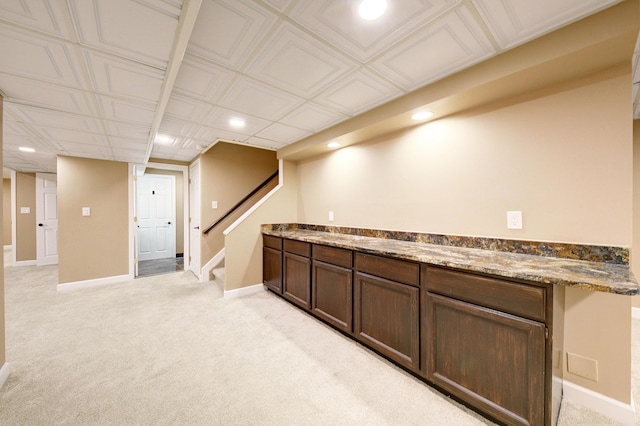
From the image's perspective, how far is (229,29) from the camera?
1.37 m

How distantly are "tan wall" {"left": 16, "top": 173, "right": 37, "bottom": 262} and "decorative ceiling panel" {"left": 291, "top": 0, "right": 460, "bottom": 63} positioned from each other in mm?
8315

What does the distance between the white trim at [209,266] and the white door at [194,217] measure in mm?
198

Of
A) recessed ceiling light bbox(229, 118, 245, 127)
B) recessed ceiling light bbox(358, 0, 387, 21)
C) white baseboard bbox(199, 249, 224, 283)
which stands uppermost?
recessed ceiling light bbox(358, 0, 387, 21)

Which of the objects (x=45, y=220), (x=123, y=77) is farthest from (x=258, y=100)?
(x=45, y=220)

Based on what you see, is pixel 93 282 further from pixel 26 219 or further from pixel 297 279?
pixel 26 219

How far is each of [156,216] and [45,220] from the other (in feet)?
7.73

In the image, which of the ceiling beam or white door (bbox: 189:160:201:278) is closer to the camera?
the ceiling beam

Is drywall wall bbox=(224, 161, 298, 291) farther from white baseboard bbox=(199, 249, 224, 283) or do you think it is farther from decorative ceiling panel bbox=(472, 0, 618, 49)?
decorative ceiling panel bbox=(472, 0, 618, 49)

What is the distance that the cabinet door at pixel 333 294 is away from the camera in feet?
7.56

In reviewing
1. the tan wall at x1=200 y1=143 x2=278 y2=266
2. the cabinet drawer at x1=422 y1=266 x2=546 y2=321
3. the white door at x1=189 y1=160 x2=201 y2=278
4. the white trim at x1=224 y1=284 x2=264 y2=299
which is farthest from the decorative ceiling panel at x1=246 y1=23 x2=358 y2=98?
the white door at x1=189 y1=160 x2=201 y2=278

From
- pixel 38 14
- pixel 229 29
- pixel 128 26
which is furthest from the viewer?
pixel 229 29

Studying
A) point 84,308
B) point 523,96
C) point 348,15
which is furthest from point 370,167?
point 84,308

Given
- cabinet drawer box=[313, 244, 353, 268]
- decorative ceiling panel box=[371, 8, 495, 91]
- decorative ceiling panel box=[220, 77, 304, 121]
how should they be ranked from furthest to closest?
cabinet drawer box=[313, 244, 353, 268] → decorative ceiling panel box=[220, 77, 304, 121] → decorative ceiling panel box=[371, 8, 495, 91]

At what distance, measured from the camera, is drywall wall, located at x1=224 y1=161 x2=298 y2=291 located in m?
3.48
